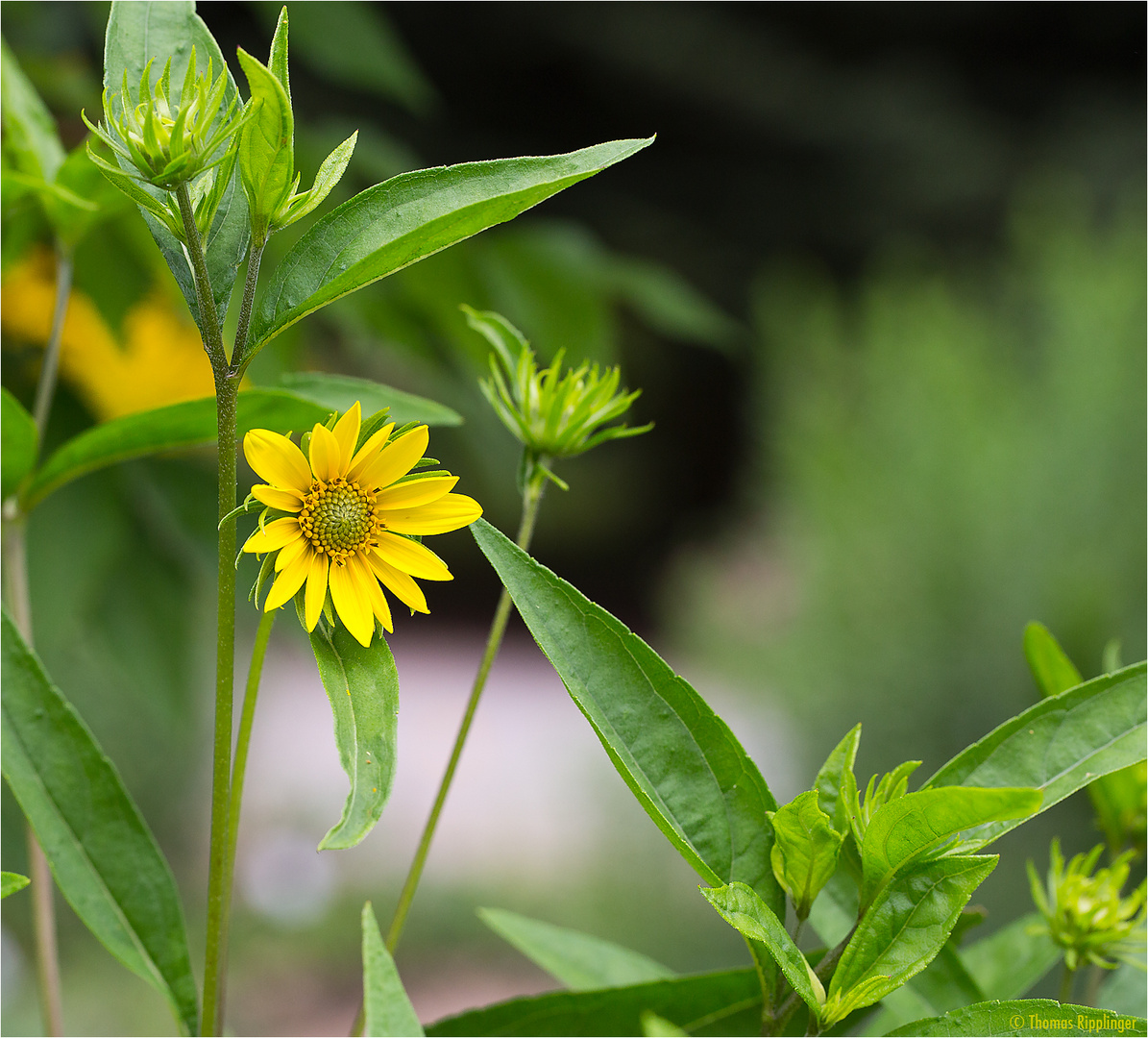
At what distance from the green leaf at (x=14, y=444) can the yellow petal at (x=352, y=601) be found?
0.12 meters

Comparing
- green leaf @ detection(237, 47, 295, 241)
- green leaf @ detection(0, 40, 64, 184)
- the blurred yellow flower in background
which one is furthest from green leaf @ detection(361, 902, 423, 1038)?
the blurred yellow flower in background

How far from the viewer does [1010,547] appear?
1616mm

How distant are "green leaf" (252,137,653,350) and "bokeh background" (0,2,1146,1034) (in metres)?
0.22

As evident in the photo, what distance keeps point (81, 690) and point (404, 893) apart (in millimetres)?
1101

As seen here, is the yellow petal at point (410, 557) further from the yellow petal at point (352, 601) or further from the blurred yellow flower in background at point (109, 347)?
the blurred yellow flower in background at point (109, 347)

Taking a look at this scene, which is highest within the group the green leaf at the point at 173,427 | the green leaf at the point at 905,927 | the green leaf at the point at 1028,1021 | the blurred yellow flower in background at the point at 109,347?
the blurred yellow flower in background at the point at 109,347

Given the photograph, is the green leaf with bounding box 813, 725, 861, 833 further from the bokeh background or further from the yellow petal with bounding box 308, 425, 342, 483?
the bokeh background

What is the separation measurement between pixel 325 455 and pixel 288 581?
0.08 ft

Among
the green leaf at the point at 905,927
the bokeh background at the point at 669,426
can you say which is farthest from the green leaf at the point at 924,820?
the bokeh background at the point at 669,426

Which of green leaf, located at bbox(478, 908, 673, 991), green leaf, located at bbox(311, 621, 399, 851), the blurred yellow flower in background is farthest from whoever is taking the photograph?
the blurred yellow flower in background

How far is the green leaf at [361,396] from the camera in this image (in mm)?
267

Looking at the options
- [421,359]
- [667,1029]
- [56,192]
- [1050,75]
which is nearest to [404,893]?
[667,1029]

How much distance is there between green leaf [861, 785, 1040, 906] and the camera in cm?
16

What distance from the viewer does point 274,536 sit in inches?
6.9
